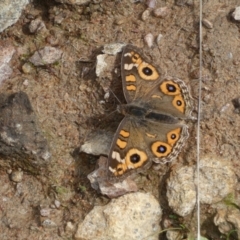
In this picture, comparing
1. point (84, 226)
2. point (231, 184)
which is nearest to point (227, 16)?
point (231, 184)

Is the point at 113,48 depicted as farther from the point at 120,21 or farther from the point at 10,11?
the point at 10,11

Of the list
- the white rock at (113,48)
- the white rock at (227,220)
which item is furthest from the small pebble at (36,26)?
the white rock at (227,220)

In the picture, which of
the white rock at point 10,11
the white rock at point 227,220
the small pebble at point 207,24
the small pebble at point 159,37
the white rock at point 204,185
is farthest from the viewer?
the white rock at point 10,11

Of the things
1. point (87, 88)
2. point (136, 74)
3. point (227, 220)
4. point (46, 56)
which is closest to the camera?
point (227, 220)

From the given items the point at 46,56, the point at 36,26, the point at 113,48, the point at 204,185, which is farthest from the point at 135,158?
the point at 36,26

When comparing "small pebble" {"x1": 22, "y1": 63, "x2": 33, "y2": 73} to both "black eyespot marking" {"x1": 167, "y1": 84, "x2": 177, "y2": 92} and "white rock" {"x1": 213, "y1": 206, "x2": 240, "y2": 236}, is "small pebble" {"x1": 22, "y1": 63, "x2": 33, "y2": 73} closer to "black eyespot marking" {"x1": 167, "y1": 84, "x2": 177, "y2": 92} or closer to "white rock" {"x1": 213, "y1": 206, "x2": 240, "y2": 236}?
"black eyespot marking" {"x1": 167, "y1": 84, "x2": 177, "y2": 92}

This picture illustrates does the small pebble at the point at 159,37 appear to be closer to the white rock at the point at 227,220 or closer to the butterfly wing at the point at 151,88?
the butterfly wing at the point at 151,88

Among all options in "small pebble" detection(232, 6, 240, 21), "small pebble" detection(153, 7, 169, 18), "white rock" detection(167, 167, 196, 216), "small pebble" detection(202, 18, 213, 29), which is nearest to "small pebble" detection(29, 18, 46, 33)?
"small pebble" detection(153, 7, 169, 18)
